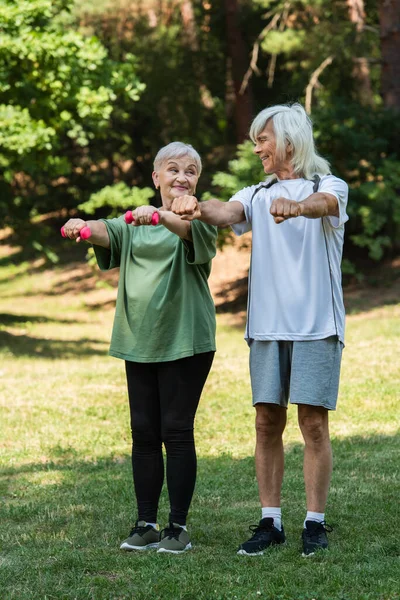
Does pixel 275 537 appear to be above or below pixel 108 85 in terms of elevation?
below

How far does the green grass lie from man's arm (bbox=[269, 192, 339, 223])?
4.86 feet

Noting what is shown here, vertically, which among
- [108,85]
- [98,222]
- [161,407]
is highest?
[108,85]

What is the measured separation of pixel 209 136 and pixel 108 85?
490 inches

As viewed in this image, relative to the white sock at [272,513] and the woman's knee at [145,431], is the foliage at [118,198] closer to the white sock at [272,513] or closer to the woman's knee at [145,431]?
the woman's knee at [145,431]

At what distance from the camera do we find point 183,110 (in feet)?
84.5

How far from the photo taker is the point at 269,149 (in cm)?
420

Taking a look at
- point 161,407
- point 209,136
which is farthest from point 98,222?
point 209,136

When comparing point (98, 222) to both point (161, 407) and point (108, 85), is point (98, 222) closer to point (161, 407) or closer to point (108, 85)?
point (161, 407)

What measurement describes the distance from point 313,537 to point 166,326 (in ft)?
3.82

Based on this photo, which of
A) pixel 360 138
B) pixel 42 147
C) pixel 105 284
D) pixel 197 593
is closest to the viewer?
pixel 197 593

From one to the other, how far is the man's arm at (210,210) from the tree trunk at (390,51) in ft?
48.5

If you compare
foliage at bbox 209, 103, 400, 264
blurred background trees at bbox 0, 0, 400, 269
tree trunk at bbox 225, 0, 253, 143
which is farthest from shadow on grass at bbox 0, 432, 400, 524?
tree trunk at bbox 225, 0, 253, 143

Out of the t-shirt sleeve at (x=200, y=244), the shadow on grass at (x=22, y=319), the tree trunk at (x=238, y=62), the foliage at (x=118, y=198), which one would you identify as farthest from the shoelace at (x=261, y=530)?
the tree trunk at (x=238, y=62)

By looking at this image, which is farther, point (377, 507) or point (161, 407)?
point (377, 507)
